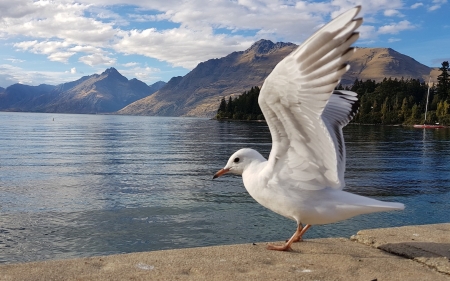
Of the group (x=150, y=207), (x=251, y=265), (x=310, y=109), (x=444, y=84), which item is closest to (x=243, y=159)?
(x=251, y=265)

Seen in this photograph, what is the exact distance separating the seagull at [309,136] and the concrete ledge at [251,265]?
509 millimetres

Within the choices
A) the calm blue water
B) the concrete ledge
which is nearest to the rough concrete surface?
the concrete ledge

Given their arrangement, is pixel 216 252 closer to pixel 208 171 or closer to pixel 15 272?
pixel 15 272

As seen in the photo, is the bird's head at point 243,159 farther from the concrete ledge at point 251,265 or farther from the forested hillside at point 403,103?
the forested hillside at point 403,103

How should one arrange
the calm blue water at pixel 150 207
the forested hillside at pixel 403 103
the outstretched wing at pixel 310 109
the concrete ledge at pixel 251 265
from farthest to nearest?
the forested hillside at pixel 403 103 < the calm blue water at pixel 150 207 < the concrete ledge at pixel 251 265 < the outstretched wing at pixel 310 109

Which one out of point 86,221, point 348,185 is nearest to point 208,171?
point 348,185

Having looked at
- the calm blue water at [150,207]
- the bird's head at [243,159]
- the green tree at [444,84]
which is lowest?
the calm blue water at [150,207]

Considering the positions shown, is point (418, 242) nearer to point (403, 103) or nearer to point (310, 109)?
point (310, 109)

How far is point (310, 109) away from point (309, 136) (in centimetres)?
49

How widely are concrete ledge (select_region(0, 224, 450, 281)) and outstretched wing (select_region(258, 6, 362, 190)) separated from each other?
1021mm

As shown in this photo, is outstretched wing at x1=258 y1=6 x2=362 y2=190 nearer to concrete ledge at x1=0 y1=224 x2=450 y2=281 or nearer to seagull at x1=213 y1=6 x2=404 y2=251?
seagull at x1=213 y1=6 x2=404 y2=251

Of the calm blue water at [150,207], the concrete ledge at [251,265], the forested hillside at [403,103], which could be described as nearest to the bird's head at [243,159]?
the concrete ledge at [251,265]

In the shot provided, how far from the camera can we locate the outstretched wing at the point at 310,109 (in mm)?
3945

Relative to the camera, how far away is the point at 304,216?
5852 mm
